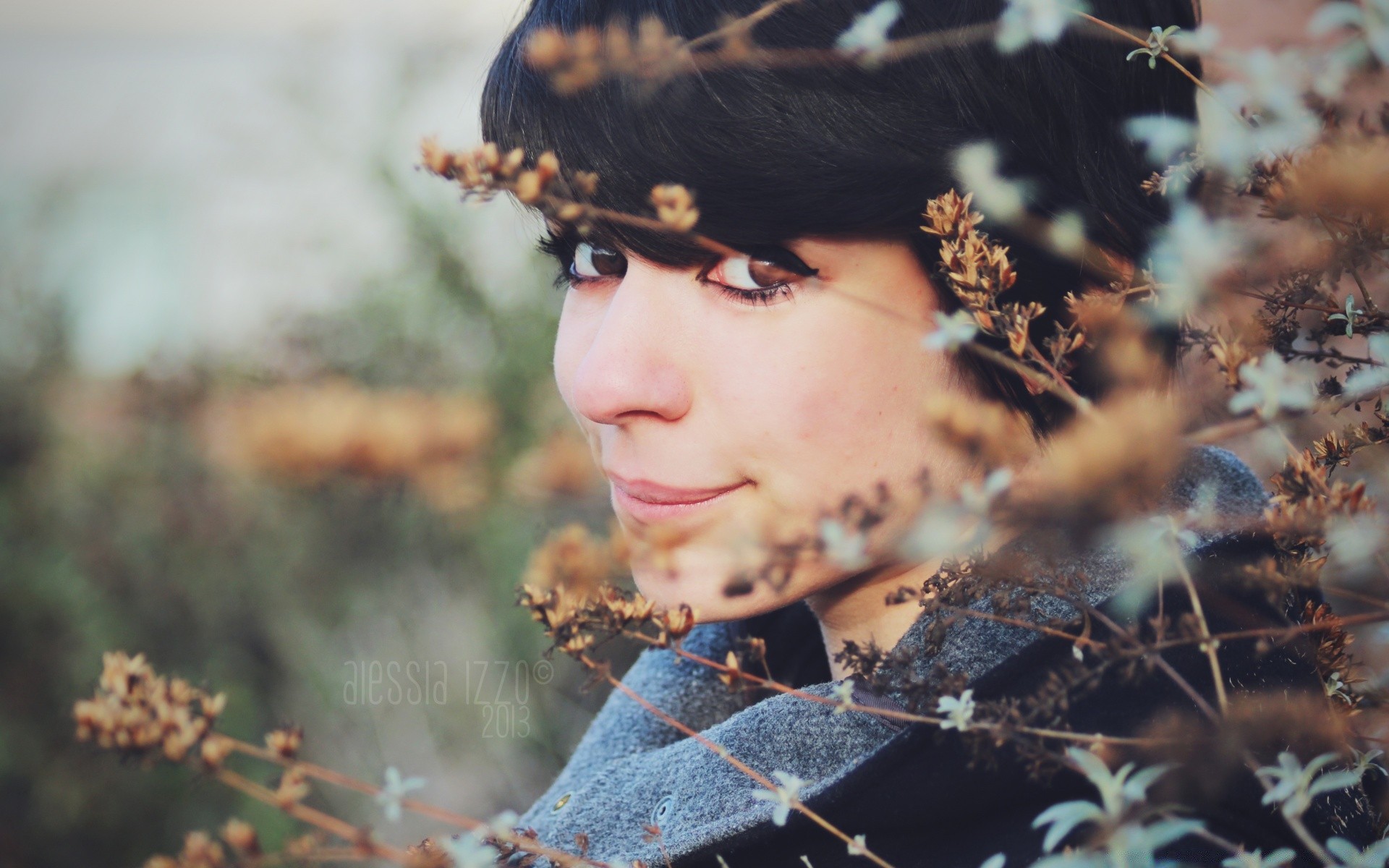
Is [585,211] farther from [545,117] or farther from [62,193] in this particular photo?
[62,193]

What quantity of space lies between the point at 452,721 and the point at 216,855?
317cm

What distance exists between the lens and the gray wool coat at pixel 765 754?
4.00 feet

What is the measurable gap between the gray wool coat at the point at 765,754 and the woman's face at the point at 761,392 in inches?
6.4

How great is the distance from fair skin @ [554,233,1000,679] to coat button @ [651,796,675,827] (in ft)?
0.90

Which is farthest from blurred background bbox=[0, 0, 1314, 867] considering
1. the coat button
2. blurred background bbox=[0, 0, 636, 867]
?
the coat button

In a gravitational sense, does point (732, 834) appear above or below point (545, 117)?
below

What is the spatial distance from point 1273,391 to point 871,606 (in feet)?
3.26

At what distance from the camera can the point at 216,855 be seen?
661mm

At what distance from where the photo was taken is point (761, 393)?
1261mm

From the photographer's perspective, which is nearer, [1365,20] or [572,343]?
[1365,20]

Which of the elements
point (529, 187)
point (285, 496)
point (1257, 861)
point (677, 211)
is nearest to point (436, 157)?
point (529, 187)

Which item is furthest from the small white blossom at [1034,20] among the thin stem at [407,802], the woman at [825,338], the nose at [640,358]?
the thin stem at [407,802]

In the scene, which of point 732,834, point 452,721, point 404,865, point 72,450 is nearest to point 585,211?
point 404,865

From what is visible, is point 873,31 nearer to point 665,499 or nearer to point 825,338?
point 825,338
